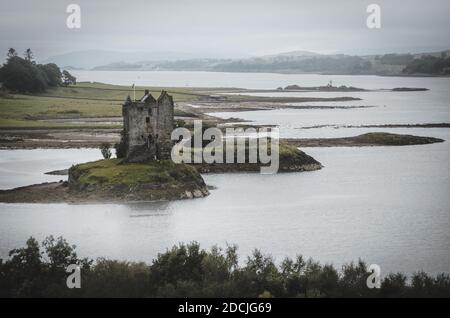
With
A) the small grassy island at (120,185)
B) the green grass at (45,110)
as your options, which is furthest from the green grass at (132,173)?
the green grass at (45,110)

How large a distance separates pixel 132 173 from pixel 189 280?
33.8 metres

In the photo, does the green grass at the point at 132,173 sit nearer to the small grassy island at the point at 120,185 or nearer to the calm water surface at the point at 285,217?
the small grassy island at the point at 120,185

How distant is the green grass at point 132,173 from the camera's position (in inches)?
2977

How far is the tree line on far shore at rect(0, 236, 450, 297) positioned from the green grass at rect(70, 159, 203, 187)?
95.8 feet

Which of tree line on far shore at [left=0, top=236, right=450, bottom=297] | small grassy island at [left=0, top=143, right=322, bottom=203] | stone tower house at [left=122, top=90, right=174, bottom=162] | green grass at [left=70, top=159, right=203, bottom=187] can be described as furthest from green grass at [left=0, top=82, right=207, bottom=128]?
tree line on far shore at [left=0, top=236, right=450, bottom=297]

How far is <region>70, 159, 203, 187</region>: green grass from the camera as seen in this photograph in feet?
248

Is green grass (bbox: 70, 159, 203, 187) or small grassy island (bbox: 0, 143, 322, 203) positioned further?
green grass (bbox: 70, 159, 203, 187)

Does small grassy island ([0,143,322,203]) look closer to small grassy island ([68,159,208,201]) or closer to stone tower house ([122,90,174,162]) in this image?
small grassy island ([68,159,208,201])

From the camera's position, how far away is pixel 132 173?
76000 mm

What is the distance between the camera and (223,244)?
59.3 meters

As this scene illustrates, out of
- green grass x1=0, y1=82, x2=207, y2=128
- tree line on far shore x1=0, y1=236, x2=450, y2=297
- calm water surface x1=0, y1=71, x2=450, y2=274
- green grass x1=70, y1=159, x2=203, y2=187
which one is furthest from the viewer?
green grass x1=0, y1=82, x2=207, y2=128

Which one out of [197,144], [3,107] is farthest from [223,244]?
[3,107]

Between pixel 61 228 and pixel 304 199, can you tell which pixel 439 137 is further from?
pixel 61 228
